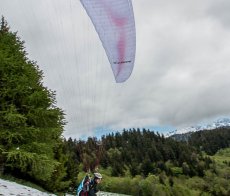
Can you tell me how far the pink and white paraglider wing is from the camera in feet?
36.6

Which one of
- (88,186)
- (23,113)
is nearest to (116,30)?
(88,186)

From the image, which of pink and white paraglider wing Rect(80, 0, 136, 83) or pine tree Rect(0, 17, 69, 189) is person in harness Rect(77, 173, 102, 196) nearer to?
pink and white paraglider wing Rect(80, 0, 136, 83)

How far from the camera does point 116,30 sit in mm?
11906

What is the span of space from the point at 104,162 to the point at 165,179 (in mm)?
29767

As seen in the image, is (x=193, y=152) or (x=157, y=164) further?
(x=193, y=152)

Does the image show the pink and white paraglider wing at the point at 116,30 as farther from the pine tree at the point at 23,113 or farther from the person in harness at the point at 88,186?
the pine tree at the point at 23,113

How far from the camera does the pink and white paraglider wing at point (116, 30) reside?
11164 mm

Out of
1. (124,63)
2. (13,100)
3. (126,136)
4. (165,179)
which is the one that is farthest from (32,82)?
(126,136)

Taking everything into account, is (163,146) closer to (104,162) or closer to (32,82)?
(104,162)

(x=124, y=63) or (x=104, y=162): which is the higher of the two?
(x=104, y=162)

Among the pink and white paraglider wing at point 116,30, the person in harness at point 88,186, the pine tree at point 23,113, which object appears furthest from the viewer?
the pine tree at point 23,113

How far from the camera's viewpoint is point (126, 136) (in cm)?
19875

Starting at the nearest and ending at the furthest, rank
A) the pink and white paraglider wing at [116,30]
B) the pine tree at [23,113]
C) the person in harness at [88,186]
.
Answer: the pink and white paraglider wing at [116,30], the person in harness at [88,186], the pine tree at [23,113]

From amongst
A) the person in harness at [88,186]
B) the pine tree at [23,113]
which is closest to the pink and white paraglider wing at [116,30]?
the person in harness at [88,186]
